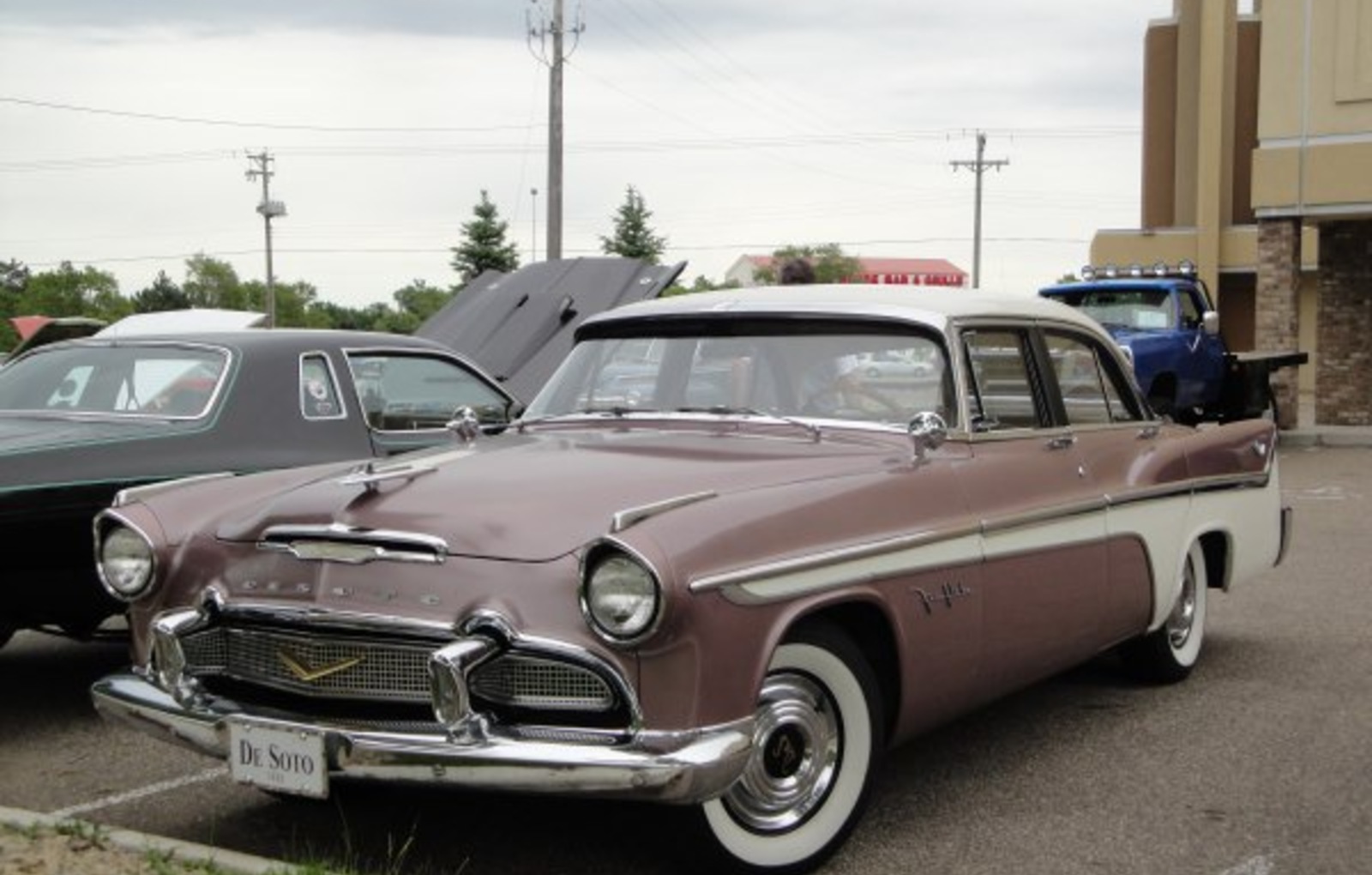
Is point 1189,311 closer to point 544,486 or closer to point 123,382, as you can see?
point 123,382

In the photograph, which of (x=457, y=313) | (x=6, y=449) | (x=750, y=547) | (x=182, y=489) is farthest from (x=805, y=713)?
(x=457, y=313)

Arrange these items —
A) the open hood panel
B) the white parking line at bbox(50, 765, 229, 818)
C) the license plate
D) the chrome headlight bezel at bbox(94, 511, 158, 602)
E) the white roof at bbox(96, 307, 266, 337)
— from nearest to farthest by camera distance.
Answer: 1. the license plate
2. the chrome headlight bezel at bbox(94, 511, 158, 602)
3. the white parking line at bbox(50, 765, 229, 818)
4. the open hood panel
5. the white roof at bbox(96, 307, 266, 337)

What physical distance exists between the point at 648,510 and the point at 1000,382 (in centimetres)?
196

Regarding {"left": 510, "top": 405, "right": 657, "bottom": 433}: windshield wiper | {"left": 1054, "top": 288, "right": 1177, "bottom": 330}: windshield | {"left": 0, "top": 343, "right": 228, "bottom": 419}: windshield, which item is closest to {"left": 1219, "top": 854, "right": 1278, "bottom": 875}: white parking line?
{"left": 510, "top": 405, "right": 657, "bottom": 433}: windshield wiper

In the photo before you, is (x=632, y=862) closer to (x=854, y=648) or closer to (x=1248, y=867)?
(x=854, y=648)

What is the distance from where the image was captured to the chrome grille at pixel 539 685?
3.58 m

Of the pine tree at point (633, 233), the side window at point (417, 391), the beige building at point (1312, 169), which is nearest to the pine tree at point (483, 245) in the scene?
the pine tree at point (633, 233)

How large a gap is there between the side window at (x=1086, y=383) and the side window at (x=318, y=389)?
308 centimetres

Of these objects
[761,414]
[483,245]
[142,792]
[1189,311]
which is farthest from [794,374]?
[483,245]

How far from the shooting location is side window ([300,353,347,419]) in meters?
6.62

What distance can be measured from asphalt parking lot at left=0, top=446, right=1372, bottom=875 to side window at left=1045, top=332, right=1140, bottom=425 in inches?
44.6

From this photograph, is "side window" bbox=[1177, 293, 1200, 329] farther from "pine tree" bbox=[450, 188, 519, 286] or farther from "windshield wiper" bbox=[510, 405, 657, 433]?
"pine tree" bbox=[450, 188, 519, 286]

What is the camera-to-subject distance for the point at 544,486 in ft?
13.5

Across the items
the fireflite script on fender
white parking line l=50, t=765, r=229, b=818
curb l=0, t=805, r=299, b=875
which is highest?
the fireflite script on fender
